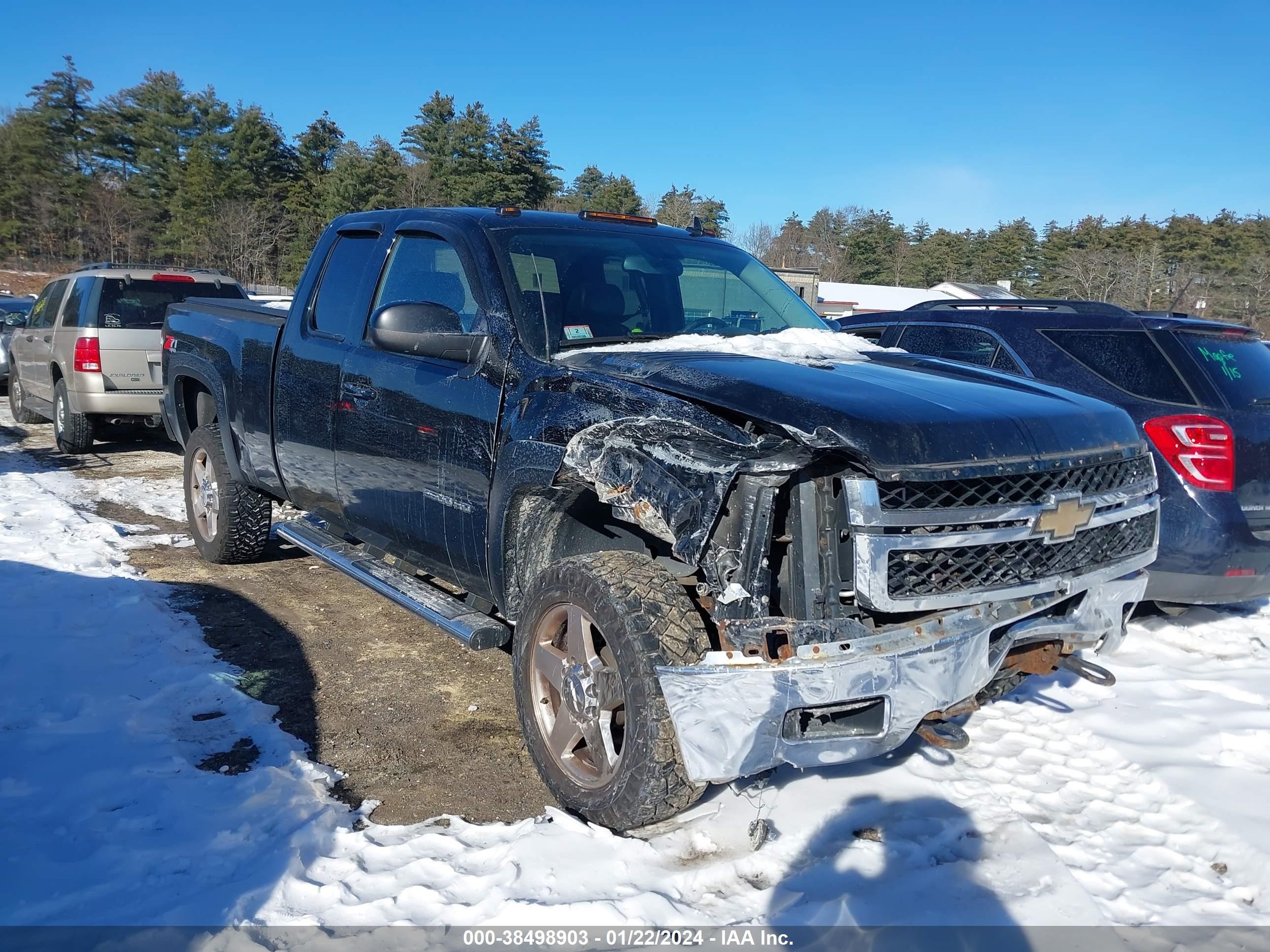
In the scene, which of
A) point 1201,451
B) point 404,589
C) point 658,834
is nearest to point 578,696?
point 658,834

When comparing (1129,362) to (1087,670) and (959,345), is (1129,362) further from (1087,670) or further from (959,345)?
(1087,670)

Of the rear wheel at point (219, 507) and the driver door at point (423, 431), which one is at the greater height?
the driver door at point (423, 431)

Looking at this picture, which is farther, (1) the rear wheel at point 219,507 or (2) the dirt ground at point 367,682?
(1) the rear wheel at point 219,507

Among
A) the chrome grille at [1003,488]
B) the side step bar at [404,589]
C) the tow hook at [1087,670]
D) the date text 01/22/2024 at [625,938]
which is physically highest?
the chrome grille at [1003,488]

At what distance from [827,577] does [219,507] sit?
4.55m

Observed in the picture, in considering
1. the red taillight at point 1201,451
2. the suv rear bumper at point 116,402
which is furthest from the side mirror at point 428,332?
the suv rear bumper at point 116,402

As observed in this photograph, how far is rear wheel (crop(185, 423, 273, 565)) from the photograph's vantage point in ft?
19.5

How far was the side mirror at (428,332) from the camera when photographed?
370cm

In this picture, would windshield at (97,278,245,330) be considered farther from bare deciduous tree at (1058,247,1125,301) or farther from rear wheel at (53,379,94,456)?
bare deciduous tree at (1058,247,1125,301)

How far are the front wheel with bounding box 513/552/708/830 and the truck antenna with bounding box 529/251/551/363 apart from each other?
0.90 meters

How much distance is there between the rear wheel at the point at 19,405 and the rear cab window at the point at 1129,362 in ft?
42.1

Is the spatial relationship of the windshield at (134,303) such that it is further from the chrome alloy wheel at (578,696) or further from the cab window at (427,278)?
the chrome alloy wheel at (578,696)

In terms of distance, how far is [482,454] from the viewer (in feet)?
12.0

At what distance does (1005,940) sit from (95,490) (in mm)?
8428
